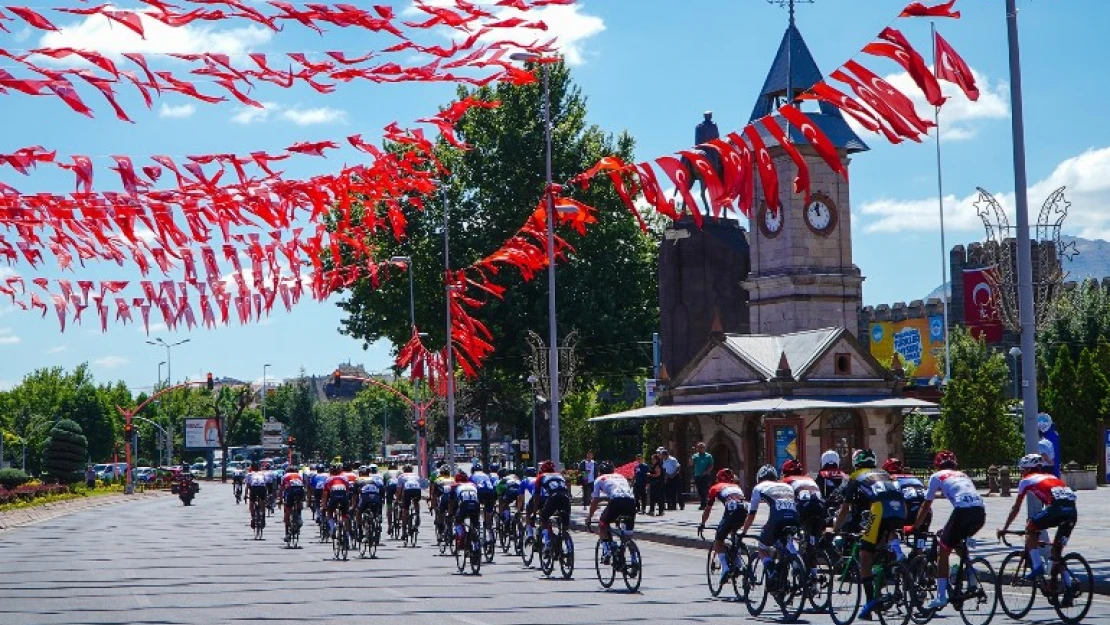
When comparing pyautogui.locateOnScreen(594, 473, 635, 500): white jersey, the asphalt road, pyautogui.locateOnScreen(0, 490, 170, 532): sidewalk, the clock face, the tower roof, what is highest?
the tower roof

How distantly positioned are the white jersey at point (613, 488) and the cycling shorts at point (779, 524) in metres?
3.55

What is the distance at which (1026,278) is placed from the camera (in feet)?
75.2

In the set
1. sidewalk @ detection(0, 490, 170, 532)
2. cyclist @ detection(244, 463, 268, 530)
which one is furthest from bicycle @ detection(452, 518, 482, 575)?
sidewalk @ detection(0, 490, 170, 532)

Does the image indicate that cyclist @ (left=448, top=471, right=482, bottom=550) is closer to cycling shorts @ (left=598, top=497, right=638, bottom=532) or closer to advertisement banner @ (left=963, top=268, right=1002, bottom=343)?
cycling shorts @ (left=598, top=497, right=638, bottom=532)

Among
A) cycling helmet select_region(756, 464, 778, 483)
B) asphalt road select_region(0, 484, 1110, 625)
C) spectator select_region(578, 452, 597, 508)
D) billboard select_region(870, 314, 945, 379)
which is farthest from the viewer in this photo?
billboard select_region(870, 314, 945, 379)

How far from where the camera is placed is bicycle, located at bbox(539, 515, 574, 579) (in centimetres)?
2300

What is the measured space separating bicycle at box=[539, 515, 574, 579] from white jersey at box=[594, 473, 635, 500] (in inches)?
70.1

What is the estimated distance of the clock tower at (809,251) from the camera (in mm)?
54031

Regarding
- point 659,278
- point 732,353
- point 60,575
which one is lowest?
point 60,575

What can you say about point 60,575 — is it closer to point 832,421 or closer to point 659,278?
point 832,421

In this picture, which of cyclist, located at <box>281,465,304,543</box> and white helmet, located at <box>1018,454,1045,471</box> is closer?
white helmet, located at <box>1018,454,1045,471</box>

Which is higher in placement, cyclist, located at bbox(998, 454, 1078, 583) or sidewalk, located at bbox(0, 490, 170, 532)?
cyclist, located at bbox(998, 454, 1078, 583)

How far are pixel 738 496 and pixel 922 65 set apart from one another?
8.57 meters

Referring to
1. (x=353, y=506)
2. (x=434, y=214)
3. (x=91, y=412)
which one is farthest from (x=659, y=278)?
(x=91, y=412)
